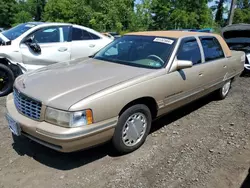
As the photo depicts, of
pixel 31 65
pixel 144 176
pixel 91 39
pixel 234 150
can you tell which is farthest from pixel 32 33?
pixel 234 150

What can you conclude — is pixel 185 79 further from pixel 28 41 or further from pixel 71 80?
pixel 28 41

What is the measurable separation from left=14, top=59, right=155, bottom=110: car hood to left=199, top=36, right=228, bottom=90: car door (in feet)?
4.64

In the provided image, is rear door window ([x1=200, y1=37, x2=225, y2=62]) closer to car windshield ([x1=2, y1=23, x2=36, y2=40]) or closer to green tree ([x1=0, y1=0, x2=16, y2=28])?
car windshield ([x1=2, y1=23, x2=36, y2=40])

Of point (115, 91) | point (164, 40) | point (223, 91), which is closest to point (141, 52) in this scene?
point (164, 40)

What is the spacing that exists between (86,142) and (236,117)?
3132mm

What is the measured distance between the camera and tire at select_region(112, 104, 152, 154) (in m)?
3.17

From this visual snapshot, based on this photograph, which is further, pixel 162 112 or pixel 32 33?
pixel 32 33

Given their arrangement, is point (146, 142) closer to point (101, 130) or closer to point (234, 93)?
point (101, 130)

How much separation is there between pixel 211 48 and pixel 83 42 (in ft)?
10.5

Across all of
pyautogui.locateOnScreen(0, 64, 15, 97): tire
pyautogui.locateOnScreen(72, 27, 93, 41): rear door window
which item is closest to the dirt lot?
pyautogui.locateOnScreen(0, 64, 15, 97): tire

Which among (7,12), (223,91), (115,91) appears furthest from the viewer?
(7,12)

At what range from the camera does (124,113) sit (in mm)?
3164

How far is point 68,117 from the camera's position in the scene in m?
2.75

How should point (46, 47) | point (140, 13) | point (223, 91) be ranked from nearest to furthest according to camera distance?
point (223, 91) → point (46, 47) → point (140, 13)
